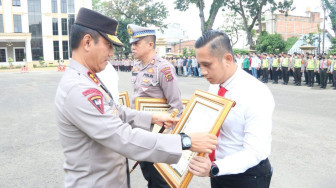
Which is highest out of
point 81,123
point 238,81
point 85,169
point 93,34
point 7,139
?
point 93,34

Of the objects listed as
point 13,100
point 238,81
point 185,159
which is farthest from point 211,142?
point 13,100

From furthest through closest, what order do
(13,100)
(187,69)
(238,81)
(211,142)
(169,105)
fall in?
(187,69) → (13,100) → (169,105) → (238,81) → (211,142)

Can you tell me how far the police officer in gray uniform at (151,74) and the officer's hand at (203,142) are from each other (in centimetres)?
152

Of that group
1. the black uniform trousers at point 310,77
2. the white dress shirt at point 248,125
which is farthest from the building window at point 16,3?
the white dress shirt at point 248,125

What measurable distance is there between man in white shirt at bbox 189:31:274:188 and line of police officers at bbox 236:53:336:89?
46.3ft

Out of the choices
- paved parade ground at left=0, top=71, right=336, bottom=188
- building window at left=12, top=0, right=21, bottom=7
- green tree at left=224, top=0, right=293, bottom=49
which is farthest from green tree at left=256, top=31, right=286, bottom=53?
building window at left=12, top=0, right=21, bottom=7

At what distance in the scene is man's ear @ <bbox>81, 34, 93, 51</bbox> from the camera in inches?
67.5

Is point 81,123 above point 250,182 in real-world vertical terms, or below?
above

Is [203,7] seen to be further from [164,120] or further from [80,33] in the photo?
[80,33]

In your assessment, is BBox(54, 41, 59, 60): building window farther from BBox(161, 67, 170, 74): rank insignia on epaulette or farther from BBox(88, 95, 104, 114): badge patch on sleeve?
BBox(88, 95, 104, 114): badge patch on sleeve

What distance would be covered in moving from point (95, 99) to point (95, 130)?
168mm

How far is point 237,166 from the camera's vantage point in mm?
1704

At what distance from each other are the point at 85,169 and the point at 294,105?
867 centimetres

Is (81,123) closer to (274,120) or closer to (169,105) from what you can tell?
(169,105)
